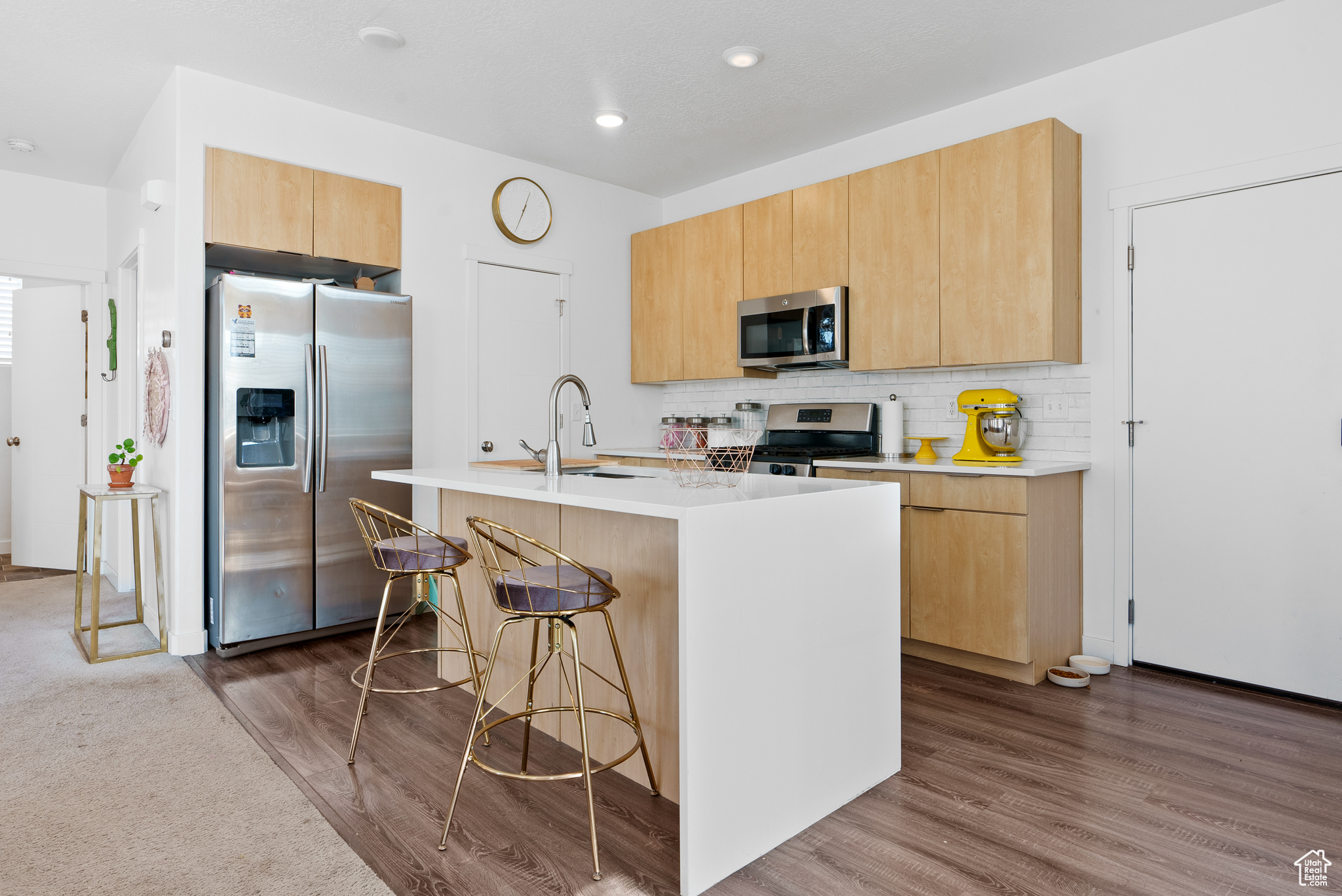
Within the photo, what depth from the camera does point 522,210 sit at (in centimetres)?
479

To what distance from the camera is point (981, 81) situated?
3.67 metres

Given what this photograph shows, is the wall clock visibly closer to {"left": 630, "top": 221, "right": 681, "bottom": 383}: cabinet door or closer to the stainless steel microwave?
{"left": 630, "top": 221, "right": 681, "bottom": 383}: cabinet door

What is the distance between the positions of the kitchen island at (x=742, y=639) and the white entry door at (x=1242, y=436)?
1696mm

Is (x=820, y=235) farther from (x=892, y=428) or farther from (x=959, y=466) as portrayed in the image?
(x=959, y=466)

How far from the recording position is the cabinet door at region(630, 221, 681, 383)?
5117mm

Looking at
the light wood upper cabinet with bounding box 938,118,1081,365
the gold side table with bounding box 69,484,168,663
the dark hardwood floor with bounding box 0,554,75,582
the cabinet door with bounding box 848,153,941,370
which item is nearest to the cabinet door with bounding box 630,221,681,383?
the cabinet door with bounding box 848,153,941,370

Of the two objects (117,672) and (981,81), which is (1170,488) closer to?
(981,81)

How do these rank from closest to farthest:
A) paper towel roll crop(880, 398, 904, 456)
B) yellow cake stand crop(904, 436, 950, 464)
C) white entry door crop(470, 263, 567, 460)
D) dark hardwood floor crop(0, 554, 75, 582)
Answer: yellow cake stand crop(904, 436, 950, 464)
paper towel roll crop(880, 398, 904, 456)
white entry door crop(470, 263, 567, 460)
dark hardwood floor crop(0, 554, 75, 582)

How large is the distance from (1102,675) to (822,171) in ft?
10.1

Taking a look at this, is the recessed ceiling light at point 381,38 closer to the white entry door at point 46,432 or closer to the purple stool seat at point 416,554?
the purple stool seat at point 416,554

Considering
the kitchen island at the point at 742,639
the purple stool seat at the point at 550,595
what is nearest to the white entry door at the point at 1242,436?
the kitchen island at the point at 742,639

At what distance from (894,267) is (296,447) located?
3.08 m

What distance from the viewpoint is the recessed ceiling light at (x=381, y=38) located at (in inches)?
124

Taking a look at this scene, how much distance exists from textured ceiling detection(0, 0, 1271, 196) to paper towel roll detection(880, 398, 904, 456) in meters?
1.55
